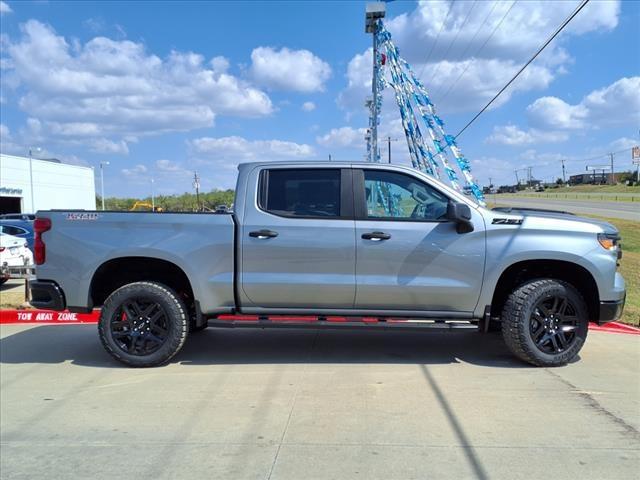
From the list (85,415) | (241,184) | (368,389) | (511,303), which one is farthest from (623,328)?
Result: (85,415)

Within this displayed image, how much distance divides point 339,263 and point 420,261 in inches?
30.1

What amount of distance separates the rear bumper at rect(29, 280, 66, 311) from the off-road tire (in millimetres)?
455

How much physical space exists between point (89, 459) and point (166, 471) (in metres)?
0.60

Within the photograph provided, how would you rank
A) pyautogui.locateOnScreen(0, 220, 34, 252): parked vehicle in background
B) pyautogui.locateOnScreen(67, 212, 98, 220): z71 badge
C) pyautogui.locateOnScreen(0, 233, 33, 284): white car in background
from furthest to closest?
pyautogui.locateOnScreen(0, 220, 34, 252): parked vehicle in background < pyautogui.locateOnScreen(0, 233, 33, 284): white car in background < pyautogui.locateOnScreen(67, 212, 98, 220): z71 badge

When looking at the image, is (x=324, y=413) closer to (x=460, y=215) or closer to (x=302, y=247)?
(x=302, y=247)

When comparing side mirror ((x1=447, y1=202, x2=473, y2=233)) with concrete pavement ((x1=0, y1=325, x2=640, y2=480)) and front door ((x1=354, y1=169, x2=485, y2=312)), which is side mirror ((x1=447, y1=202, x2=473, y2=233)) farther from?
concrete pavement ((x1=0, y1=325, x2=640, y2=480))

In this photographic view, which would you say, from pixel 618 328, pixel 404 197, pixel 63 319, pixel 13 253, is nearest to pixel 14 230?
pixel 13 253

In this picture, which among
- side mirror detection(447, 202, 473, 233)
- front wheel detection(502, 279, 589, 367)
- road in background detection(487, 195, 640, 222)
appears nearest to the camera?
side mirror detection(447, 202, 473, 233)

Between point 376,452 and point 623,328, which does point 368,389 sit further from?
point 623,328

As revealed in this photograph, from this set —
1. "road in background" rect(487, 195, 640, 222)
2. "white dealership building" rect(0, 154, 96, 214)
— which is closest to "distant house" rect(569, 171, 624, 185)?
"road in background" rect(487, 195, 640, 222)

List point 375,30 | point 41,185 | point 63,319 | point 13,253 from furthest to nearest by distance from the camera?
point 41,185, point 375,30, point 13,253, point 63,319

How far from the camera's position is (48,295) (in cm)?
527

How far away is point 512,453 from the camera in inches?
136

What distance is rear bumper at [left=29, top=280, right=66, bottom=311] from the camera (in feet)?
17.2
